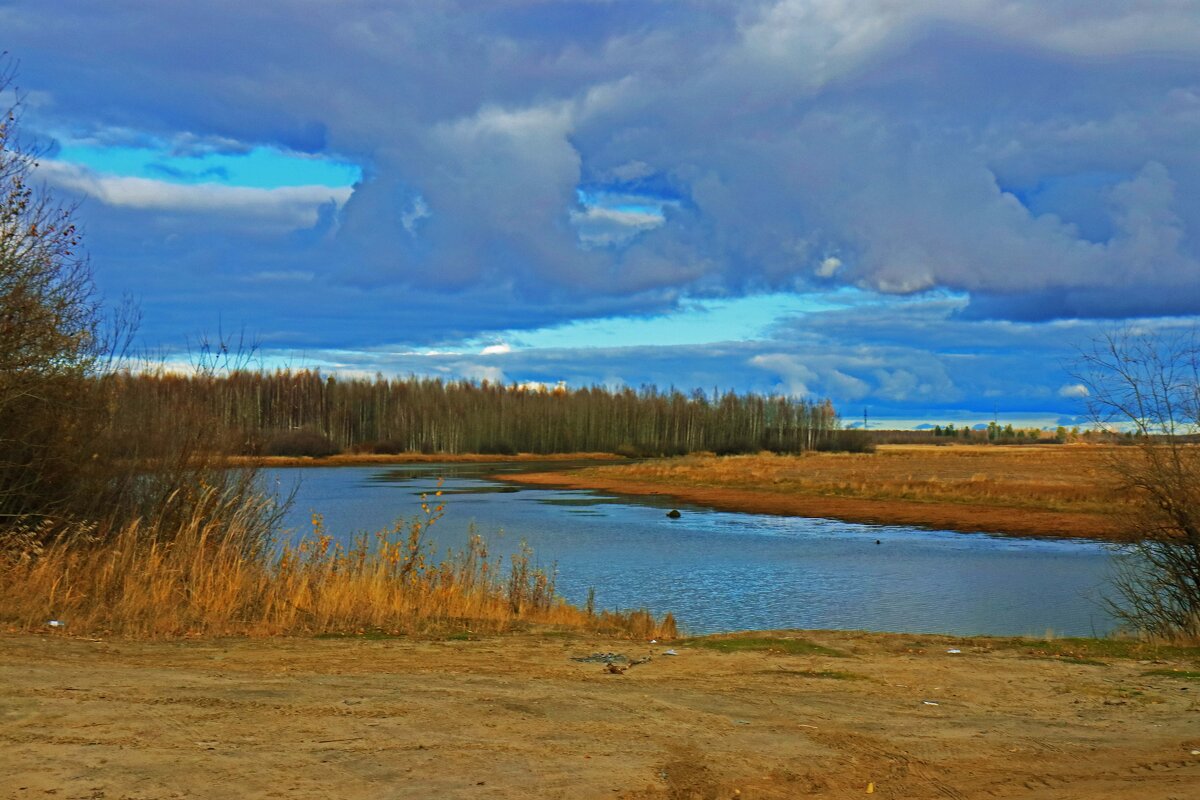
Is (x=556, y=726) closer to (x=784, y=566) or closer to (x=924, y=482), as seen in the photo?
(x=784, y=566)

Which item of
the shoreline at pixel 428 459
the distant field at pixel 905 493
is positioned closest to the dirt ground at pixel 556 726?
the distant field at pixel 905 493

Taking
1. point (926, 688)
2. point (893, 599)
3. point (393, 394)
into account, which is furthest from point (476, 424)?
point (926, 688)

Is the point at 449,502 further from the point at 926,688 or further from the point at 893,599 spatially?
the point at 926,688

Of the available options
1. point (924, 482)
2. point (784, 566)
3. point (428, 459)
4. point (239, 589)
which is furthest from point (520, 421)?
point (239, 589)

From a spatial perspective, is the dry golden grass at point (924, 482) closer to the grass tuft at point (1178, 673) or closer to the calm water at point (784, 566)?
the calm water at point (784, 566)

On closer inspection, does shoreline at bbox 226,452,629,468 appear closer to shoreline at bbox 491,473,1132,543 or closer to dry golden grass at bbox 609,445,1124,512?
dry golden grass at bbox 609,445,1124,512

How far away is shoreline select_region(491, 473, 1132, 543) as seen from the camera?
137 feet

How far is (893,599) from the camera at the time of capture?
23.6m

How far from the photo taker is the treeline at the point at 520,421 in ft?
444

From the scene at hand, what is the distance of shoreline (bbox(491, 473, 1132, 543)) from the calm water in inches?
85.6

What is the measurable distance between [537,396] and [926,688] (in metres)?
157

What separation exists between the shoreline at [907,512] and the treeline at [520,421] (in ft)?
226

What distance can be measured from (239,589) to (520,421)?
13119 cm

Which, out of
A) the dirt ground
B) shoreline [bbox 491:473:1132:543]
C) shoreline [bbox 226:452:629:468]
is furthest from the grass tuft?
shoreline [bbox 226:452:629:468]
